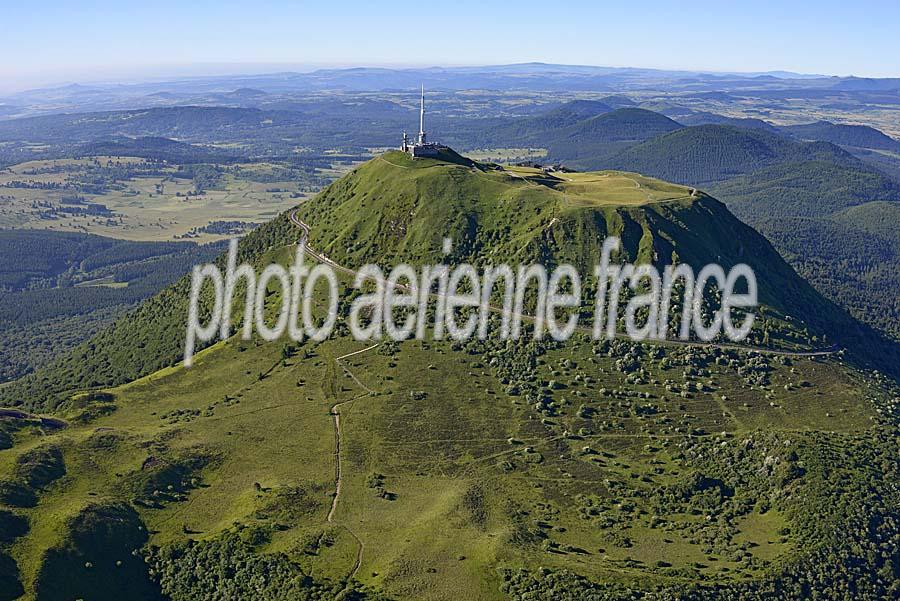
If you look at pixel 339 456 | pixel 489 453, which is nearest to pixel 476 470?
pixel 489 453

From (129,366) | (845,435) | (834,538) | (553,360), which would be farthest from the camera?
(129,366)

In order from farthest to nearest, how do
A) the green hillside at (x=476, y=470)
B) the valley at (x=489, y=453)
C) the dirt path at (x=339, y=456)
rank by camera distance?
the dirt path at (x=339, y=456)
the valley at (x=489, y=453)
the green hillside at (x=476, y=470)

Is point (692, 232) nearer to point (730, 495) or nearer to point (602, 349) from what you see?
point (602, 349)

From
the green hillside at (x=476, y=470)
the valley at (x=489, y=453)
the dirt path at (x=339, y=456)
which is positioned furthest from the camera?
the dirt path at (x=339, y=456)

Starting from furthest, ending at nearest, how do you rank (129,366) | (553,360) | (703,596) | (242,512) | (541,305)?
1. (129,366)
2. (541,305)
3. (553,360)
4. (242,512)
5. (703,596)

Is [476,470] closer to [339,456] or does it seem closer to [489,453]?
[489,453]

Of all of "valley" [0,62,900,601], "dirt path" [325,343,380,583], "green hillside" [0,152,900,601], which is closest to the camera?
Result: "green hillside" [0,152,900,601]

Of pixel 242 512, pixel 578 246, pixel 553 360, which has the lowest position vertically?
pixel 242 512

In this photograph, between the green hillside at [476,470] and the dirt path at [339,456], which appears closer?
the green hillside at [476,470]

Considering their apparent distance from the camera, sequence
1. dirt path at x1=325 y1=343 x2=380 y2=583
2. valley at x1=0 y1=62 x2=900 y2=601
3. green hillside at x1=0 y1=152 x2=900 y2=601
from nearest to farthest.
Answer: green hillside at x1=0 y1=152 x2=900 y2=601 < valley at x1=0 y1=62 x2=900 y2=601 < dirt path at x1=325 y1=343 x2=380 y2=583

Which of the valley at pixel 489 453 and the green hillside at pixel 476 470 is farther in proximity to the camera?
the valley at pixel 489 453

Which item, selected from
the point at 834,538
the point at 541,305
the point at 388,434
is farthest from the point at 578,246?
the point at 834,538
